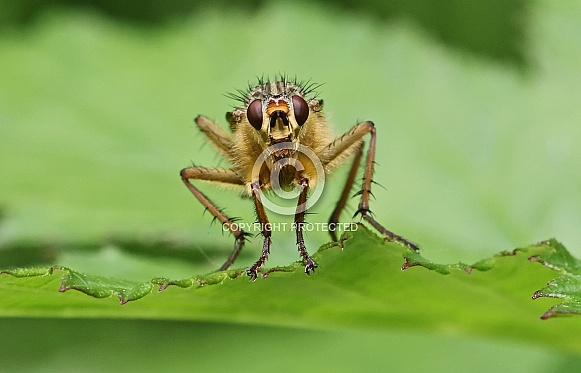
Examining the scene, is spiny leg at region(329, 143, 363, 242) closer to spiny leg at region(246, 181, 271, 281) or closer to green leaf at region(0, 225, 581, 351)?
spiny leg at region(246, 181, 271, 281)

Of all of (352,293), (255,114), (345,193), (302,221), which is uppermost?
(255,114)

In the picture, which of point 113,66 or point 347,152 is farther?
point 113,66

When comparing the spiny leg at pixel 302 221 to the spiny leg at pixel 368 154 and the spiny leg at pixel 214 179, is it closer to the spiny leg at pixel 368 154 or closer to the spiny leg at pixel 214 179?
the spiny leg at pixel 368 154

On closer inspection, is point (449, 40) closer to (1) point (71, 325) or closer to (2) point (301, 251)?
(1) point (71, 325)

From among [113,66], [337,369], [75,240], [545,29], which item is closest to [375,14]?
[545,29]

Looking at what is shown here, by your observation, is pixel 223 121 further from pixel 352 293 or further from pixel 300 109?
pixel 352 293

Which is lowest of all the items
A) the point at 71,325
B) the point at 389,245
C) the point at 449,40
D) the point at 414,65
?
the point at 389,245

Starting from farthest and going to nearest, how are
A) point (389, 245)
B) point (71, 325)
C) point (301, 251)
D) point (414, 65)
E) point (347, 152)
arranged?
point (414, 65) < point (71, 325) < point (347, 152) < point (301, 251) < point (389, 245)

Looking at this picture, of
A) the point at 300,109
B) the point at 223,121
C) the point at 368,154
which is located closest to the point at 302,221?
the point at 300,109
